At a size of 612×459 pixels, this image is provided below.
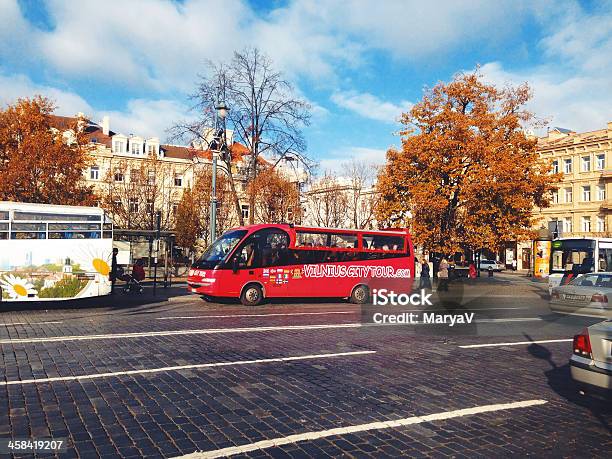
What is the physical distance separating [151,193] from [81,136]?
1605 centimetres

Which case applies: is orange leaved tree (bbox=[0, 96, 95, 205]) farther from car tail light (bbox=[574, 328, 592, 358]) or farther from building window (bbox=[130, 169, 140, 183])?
car tail light (bbox=[574, 328, 592, 358])

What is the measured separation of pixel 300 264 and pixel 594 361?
14529mm

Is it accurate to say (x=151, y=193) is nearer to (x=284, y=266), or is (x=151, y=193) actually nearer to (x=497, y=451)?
(x=284, y=266)

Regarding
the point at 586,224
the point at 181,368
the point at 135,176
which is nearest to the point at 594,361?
the point at 181,368

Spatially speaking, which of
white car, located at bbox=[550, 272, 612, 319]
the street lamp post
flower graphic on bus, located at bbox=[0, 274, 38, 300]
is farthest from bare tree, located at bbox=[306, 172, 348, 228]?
flower graphic on bus, located at bbox=[0, 274, 38, 300]

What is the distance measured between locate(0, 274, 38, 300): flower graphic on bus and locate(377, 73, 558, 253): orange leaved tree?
18824mm

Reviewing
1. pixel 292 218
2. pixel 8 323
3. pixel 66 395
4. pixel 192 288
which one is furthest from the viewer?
pixel 292 218

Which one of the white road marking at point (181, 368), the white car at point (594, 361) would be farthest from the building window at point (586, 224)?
Result: the white car at point (594, 361)

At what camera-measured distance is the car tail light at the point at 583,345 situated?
590 centimetres

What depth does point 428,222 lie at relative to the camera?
93.2 feet

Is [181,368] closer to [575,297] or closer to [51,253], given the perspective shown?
[51,253]

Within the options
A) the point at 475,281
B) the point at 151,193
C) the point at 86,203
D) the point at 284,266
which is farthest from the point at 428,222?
the point at 151,193

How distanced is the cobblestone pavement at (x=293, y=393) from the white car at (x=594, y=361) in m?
0.47

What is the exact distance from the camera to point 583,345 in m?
5.99
